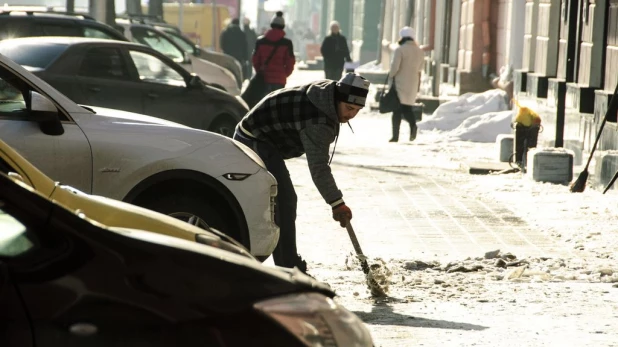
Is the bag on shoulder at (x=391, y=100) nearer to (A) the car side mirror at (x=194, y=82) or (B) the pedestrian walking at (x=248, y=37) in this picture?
(A) the car side mirror at (x=194, y=82)

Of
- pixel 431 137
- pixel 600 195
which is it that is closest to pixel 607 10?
pixel 600 195

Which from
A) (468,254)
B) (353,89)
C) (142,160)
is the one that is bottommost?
(468,254)

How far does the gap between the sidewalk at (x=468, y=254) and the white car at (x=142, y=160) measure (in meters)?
0.81

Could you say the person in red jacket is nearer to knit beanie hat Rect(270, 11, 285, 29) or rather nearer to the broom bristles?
knit beanie hat Rect(270, 11, 285, 29)

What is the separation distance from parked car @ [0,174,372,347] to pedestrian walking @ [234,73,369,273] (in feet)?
13.9

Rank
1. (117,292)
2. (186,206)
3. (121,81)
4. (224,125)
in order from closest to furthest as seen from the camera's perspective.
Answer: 1. (117,292)
2. (186,206)
3. (121,81)
4. (224,125)

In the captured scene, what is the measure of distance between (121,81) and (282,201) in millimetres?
6698

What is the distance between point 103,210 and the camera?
4.21 m

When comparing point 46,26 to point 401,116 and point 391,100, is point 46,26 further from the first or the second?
point 401,116

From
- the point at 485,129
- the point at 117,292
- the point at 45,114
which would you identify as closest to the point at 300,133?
the point at 45,114

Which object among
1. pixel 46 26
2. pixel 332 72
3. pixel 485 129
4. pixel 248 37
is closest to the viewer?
pixel 46 26

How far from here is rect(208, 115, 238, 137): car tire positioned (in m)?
15.4

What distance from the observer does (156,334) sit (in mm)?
3059

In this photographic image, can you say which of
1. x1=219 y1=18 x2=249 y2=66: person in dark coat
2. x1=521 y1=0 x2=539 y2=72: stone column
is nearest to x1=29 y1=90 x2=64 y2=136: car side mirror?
x1=521 y1=0 x2=539 y2=72: stone column
